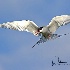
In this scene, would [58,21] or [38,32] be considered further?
[58,21]

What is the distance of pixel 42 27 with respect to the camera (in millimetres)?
104438

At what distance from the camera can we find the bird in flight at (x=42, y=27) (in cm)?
10494

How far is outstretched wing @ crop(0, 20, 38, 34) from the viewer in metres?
108

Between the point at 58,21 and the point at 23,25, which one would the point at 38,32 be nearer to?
the point at 23,25

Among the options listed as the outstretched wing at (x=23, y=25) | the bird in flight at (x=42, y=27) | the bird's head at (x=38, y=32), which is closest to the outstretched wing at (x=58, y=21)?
the bird in flight at (x=42, y=27)

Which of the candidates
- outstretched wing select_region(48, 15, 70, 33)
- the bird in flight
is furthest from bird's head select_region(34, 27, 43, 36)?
outstretched wing select_region(48, 15, 70, 33)

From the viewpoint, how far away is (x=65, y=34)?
104 m

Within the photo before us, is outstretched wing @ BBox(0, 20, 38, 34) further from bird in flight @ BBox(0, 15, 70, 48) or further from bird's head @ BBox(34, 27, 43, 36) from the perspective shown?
bird's head @ BBox(34, 27, 43, 36)

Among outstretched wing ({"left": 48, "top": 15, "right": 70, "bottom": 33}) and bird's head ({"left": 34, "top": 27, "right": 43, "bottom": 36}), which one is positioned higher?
outstretched wing ({"left": 48, "top": 15, "right": 70, "bottom": 33})

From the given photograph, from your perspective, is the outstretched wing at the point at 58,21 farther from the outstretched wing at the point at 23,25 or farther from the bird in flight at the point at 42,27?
the outstretched wing at the point at 23,25

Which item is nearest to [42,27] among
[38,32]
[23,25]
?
[38,32]

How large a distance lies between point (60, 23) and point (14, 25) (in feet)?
31.4

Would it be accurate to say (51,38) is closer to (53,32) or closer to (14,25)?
(53,32)

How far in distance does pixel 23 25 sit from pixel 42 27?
7340 mm
